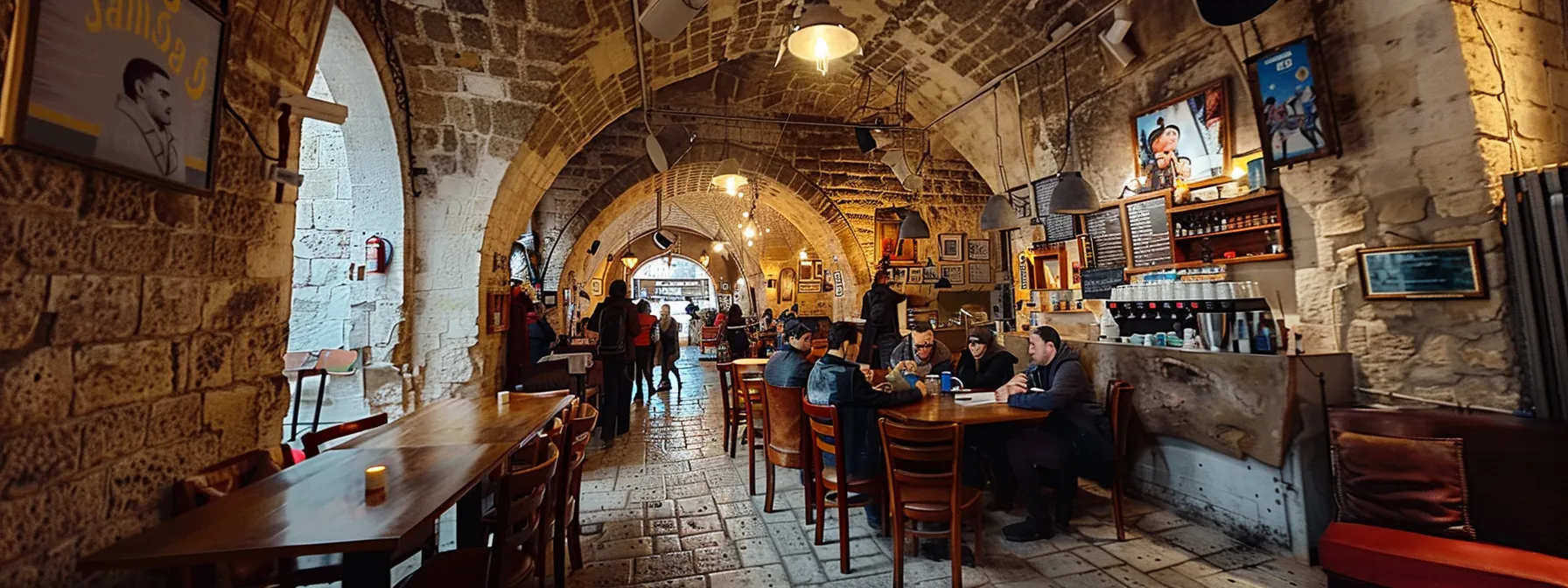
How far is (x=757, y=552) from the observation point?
271 centimetres

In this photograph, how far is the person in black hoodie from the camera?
381 cm

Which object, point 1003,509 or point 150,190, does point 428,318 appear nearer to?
point 150,190

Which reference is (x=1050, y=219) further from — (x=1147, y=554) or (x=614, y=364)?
(x=614, y=364)

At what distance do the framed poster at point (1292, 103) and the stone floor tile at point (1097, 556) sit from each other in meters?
2.38

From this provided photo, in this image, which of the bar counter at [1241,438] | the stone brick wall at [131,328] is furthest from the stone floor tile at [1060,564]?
the stone brick wall at [131,328]

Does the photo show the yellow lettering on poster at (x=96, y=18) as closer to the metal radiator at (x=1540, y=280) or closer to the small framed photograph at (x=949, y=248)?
the metal radiator at (x=1540, y=280)

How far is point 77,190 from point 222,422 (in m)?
0.84

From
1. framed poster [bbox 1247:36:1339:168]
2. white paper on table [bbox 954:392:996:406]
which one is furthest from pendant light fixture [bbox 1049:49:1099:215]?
white paper on table [bbox 954:392:996:406]

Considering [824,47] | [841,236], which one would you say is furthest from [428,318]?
[841,236]

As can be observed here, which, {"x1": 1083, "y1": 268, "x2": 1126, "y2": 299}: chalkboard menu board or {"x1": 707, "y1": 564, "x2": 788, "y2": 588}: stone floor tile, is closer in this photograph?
{"x1": 707, "y1": 564, "x2": 788, "y2": 588}: stone floor tile

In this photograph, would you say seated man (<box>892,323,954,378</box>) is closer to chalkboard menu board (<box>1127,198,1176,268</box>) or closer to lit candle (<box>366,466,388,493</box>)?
chalkboard menu board (<box>1127,198,1176,268</box>)

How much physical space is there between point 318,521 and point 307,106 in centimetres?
153

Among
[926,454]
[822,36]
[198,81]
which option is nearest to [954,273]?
[822,36]

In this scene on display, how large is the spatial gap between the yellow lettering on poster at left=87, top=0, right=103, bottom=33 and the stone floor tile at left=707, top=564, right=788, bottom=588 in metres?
2.58
